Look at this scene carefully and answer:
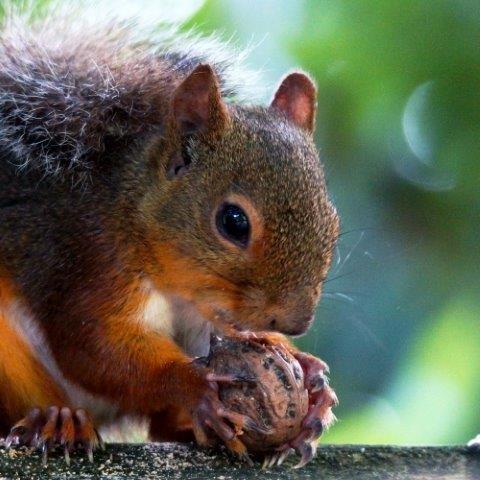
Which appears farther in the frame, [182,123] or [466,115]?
[466,115]

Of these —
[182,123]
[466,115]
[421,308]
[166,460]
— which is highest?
[466,115]

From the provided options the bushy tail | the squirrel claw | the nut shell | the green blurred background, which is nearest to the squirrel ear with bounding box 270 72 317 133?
the bushy tail

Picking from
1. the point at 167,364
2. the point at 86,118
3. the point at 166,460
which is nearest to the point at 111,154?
the point at 86,118

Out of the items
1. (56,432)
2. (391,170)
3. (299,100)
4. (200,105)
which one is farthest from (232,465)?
(391,170)

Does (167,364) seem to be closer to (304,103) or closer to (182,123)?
(182,123)

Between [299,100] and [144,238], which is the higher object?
[299,100]

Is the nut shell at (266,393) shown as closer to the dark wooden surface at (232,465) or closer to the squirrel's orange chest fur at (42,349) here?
the dark wooden surface at (232,465)

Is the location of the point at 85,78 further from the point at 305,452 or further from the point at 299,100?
the point at 305,452
